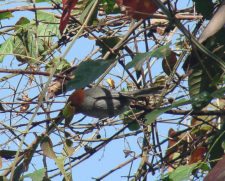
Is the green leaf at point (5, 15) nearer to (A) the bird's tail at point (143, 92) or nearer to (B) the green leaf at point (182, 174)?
(A) the bird's tail at point (143, 92)

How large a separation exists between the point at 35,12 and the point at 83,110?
523 mm

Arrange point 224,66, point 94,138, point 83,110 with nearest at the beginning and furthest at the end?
1. point 224,66
2. point 83,110
3. point 94,138

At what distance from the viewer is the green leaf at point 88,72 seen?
1300mm

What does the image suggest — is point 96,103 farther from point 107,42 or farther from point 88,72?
point 107,42

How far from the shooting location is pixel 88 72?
1.32m

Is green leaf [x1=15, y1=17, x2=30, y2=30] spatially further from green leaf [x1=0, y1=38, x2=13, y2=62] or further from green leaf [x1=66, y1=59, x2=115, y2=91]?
green leaf [x1=66, y1=59, x2=115, y2=91]

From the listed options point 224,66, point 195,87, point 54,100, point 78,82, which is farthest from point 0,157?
point 224,66

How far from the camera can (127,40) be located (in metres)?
1.69

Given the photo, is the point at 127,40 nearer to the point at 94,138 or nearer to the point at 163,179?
the point at 94,138

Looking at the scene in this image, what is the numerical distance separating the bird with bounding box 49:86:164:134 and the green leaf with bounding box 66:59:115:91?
0.13m

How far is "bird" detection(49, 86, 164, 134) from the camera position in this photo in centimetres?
149

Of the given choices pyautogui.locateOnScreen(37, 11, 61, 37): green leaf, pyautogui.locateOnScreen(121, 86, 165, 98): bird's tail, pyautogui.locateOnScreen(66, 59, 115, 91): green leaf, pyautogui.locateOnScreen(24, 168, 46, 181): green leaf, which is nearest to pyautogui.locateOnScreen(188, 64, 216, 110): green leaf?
pyautogui.locateOnScreen(121, 86, 165, 98): bird's tail

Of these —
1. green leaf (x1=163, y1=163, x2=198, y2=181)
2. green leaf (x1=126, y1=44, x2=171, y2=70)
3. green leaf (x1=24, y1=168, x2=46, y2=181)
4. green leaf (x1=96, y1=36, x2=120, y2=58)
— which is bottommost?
green leaf (x1=163, y1=163, x2=198, y2=181)

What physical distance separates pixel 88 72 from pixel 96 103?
0.62 feet
